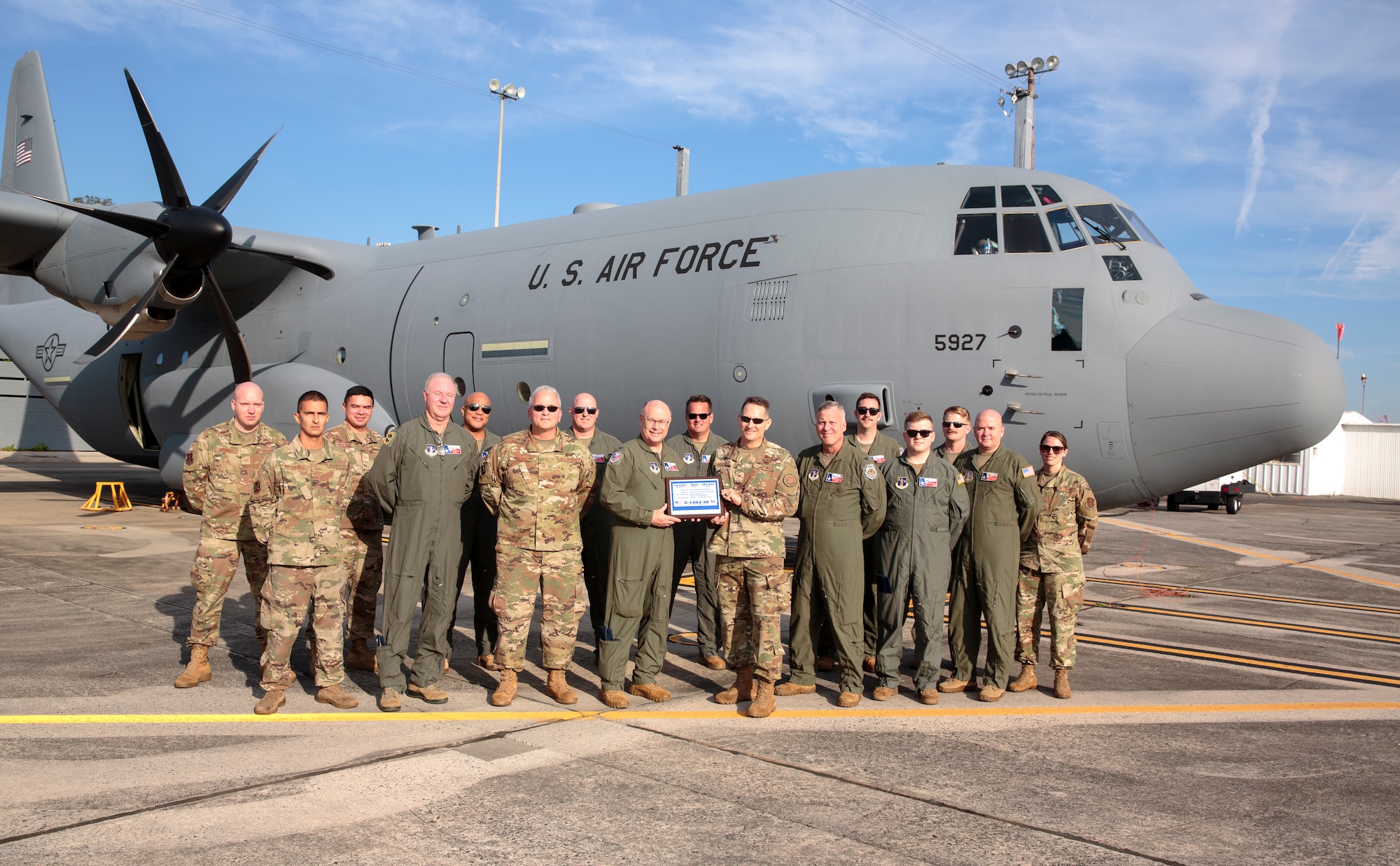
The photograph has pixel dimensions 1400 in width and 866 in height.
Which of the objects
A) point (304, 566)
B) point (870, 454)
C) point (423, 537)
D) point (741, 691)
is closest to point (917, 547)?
point (870, 454)

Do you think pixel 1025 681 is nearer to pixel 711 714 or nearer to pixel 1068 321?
pixel 711 714

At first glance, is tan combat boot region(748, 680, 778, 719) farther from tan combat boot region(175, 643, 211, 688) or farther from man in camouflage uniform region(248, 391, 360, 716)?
tan combat boot region(175, 643, 211, 688)

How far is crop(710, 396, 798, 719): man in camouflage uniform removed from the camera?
5883 mm

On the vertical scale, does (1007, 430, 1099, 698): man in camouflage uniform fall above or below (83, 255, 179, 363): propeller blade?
below

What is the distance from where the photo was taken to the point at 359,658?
6656 millimetres

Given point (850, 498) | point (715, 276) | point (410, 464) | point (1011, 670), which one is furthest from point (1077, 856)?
point (715, 276)

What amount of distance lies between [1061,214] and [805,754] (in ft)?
21.1

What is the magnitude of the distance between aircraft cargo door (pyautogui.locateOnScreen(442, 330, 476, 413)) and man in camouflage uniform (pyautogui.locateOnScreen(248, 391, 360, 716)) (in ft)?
21.9

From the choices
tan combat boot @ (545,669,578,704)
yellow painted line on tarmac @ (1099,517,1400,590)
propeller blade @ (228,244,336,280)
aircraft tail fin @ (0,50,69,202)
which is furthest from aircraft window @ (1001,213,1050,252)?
aircraft tail fin @ (0,50,69,202)

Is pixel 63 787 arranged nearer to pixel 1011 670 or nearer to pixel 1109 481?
pixel 1011 670

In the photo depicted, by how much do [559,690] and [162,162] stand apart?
39.2 feet

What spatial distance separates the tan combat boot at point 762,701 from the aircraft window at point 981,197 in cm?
580

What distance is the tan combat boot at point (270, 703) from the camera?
18.2ft

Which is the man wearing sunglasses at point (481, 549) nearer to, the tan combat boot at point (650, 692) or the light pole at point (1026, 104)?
the tan combat boot at point (650, 692)
